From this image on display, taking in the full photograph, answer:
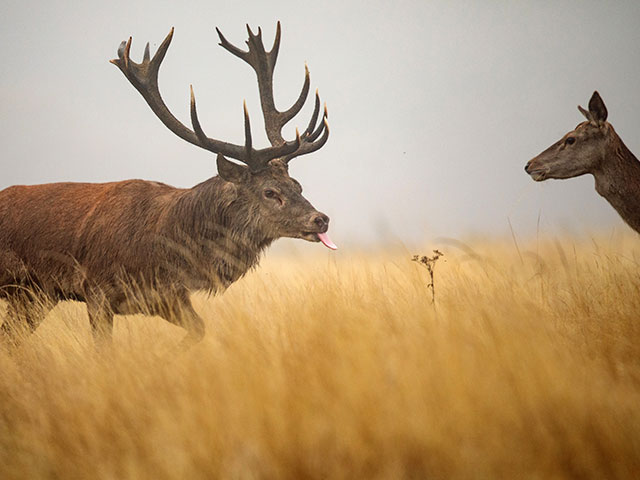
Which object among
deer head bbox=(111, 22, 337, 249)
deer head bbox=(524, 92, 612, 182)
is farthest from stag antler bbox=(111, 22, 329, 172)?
deer head bbox=(524, 92, 612, 182)

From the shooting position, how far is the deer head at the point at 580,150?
198 inches

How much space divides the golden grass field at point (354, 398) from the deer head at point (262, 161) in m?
1.10

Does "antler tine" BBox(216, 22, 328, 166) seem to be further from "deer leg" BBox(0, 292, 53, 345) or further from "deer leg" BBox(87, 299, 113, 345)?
"deer leg" BBox(0, 292, 53, 345)

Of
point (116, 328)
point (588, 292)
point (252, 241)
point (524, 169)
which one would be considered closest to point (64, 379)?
point (116, 328)

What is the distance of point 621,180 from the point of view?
16.2 feet

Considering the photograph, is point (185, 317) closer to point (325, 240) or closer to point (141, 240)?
point (141, 240)

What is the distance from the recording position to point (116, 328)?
14.0 ft

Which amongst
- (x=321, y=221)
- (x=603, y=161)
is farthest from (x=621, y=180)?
(x=321, y=221)

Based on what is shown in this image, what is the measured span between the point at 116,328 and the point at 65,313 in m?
0.96

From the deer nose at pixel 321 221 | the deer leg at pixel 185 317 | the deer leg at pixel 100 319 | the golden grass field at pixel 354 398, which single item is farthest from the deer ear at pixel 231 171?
the golden grass field at pixel 354 398

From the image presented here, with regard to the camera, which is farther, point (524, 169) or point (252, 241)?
point (524, 169)

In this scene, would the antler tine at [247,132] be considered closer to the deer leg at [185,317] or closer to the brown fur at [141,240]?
the brown fur at [141,240]

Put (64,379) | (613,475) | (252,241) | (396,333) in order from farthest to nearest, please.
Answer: (252,241) < (64,379) < (396,333) < (613,475)

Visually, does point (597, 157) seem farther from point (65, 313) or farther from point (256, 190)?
point (65, 313)
